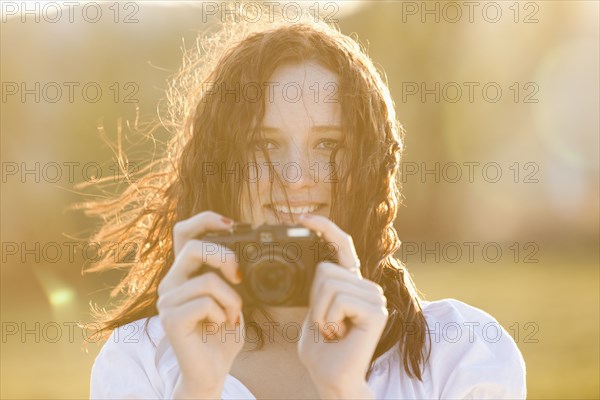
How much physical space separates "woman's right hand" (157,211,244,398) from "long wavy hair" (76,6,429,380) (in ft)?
2.09

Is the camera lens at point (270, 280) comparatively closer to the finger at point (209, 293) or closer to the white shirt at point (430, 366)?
the finger at point (209, 293)

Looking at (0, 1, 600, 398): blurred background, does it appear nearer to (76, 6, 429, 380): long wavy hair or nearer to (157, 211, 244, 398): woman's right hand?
(76, 6, 429, 380): long wavy hair

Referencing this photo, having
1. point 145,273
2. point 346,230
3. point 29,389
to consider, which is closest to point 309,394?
point 346,230

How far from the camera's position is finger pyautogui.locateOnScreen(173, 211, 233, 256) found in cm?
301

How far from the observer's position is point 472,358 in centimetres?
334

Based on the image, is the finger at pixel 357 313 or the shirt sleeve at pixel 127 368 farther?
the shirt sleeve at pixel 127 368

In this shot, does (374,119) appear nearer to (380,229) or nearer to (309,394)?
(380,229)

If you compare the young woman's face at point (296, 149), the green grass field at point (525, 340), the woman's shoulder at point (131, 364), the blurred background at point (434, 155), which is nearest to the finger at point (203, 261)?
the young woman's face at point (296, 149)

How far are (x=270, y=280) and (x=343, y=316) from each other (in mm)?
231

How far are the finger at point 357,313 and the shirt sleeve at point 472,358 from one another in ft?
1.70

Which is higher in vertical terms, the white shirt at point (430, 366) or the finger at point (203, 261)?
the finger at point (203, 261)

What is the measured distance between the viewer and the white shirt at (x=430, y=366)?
10.8 ft

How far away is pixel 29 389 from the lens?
12.5m

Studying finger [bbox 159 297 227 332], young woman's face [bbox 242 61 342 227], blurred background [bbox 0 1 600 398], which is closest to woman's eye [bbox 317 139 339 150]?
young woman's face [bbox 242 61 342 227]
